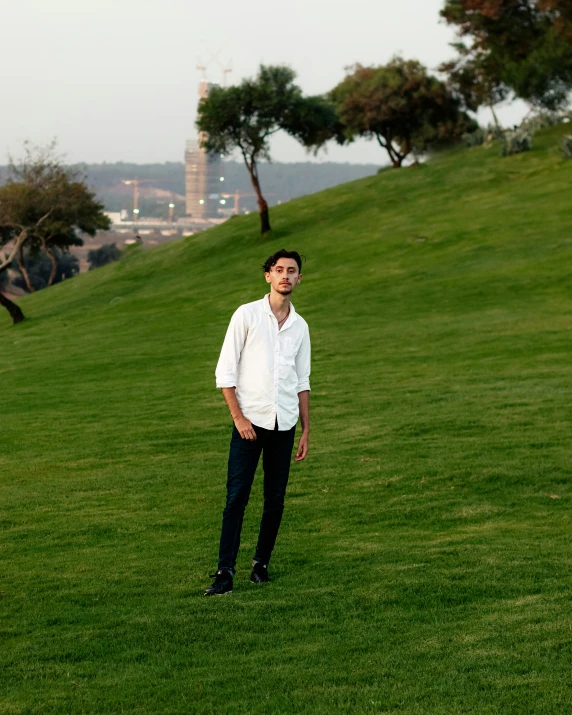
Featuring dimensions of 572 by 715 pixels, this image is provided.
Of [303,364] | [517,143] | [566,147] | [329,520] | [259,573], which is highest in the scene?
[517,143]

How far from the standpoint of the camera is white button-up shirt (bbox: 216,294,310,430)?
23.4ft

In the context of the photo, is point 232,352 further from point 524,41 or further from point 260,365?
point 524,41

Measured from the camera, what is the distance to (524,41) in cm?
5975

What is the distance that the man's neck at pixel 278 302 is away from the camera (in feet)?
23.6

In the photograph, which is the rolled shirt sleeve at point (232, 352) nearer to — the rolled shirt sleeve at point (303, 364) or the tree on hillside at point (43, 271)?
the rolled shirt sleeve at point (303, 364)

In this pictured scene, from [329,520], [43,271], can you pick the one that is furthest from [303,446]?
[43,271]

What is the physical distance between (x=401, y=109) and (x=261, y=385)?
62698 millimetres

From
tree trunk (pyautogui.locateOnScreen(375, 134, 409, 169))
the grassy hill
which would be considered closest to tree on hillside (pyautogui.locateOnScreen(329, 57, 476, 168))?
tree trunk (pyautogui.locateOnScreen(375, 134, 409, 169))

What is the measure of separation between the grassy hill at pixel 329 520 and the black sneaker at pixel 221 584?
0.11 meters

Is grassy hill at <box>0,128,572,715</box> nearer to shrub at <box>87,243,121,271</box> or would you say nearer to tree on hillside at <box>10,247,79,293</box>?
tree on hillside at <box>10,247,79,293</box>

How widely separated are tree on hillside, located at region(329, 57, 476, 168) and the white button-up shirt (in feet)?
203

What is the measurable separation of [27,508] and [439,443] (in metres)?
5.54

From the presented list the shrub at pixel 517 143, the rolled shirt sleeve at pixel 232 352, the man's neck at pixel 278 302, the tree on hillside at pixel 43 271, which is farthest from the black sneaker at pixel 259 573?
the tree on hillside at pixel 43 271

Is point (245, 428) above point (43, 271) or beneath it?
above
